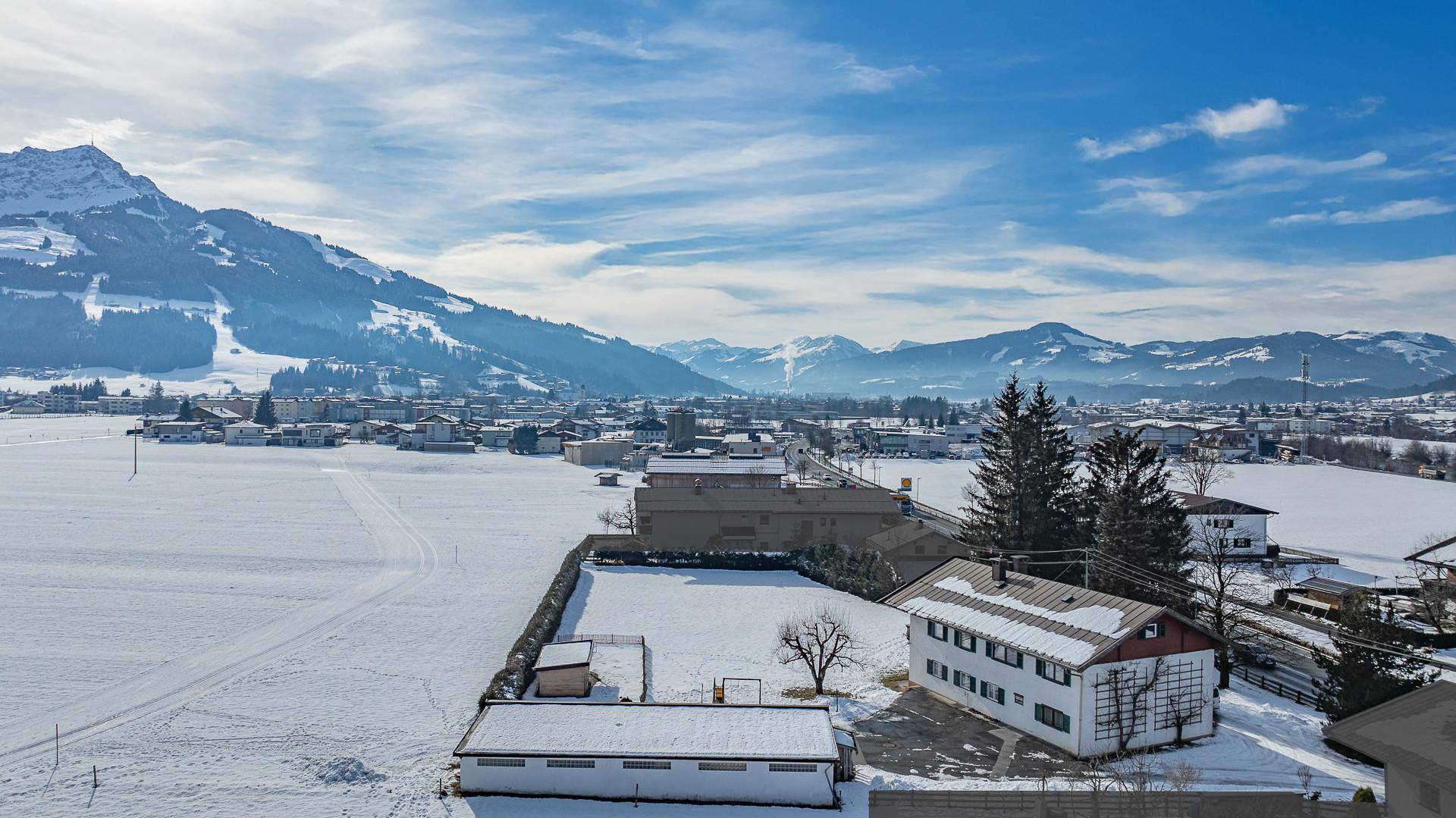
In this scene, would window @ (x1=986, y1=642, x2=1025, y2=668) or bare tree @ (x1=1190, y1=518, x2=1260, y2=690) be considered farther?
bare tree @ (x1=1190, y1=518, x2=1260, y2=690)

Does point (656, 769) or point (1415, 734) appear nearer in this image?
point (1415, 734)

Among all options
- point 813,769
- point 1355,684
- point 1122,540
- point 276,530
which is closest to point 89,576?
point 276,530

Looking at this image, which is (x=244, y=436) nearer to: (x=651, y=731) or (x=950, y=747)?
(x=651, y=731)

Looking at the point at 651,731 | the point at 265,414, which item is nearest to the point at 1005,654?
the point at 651,731

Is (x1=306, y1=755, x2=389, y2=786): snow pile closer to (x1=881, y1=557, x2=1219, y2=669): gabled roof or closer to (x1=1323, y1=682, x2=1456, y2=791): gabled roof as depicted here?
(x1=881, y1=557, x2=1219, y2=669): gabled roof

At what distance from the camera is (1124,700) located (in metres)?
17.8

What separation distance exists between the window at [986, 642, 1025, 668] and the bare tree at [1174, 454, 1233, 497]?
57.5ft

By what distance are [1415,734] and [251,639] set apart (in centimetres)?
2747

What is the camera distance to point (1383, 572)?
3769cm

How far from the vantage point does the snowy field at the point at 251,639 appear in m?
16.1

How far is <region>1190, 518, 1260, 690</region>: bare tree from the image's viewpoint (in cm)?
2250

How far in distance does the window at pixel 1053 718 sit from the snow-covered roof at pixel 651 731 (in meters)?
4.84

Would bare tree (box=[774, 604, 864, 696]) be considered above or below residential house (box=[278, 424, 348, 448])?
below

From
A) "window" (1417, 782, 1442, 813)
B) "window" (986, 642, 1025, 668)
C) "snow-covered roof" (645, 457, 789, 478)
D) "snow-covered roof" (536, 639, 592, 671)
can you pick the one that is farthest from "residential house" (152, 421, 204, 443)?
"window" (1417, 782, 1442, 813)
